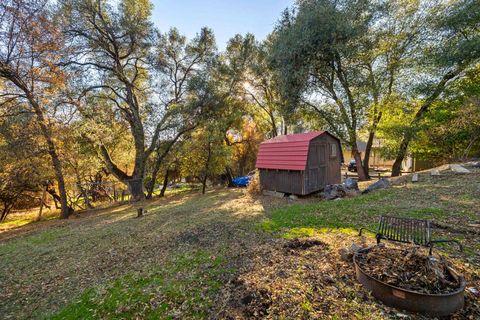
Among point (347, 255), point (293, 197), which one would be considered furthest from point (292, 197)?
point (347, 255)

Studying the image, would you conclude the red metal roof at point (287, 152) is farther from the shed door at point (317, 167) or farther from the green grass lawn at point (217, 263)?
the green grass lawn at point (217, 263)

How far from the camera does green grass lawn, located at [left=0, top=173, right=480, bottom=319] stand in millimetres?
2779

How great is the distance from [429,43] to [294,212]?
12622 mm

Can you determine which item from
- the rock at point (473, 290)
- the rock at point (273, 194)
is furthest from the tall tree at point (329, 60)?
the rock at point (473, 290)

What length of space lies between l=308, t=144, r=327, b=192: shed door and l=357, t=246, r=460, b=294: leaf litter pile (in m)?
6.96

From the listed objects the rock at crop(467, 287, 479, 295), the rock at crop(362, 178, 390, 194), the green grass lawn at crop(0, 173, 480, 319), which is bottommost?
the rock at crop(467, 287, 479, 295)

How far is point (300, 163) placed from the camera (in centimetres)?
956

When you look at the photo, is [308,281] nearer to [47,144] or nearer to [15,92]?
[47,144]

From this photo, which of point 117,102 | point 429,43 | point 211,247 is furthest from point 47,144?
point 429,43

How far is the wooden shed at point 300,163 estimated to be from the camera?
968 centimetres

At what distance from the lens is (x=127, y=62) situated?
1438 centimetres

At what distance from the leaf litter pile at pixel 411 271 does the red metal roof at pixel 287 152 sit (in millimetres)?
6553

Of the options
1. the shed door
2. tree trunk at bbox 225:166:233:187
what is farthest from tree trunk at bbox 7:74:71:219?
the shed door

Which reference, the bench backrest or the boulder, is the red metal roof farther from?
the bench backrest
